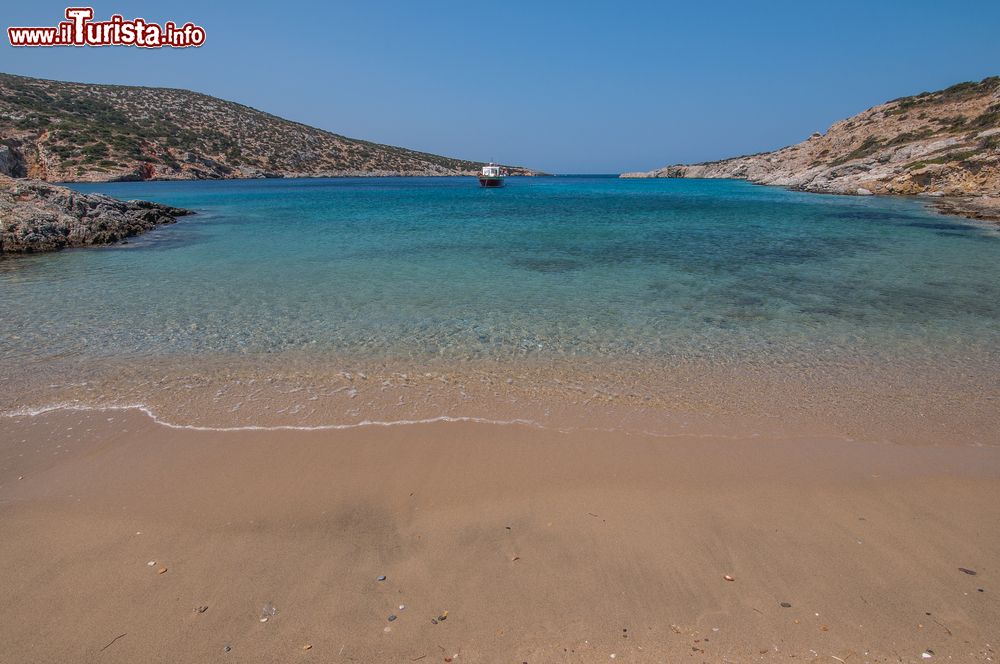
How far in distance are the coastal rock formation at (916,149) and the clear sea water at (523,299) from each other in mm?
23883

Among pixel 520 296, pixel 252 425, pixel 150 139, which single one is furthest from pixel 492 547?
pixel 150 139

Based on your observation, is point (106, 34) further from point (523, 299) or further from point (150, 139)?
point (150, 139)

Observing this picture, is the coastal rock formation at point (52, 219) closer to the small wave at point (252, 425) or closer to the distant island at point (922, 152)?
the small wave at point (252, 425)

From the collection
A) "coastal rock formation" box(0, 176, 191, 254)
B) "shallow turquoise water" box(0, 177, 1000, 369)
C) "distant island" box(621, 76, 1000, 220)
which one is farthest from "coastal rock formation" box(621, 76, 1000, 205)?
"coastal rock formation" box(0, 176, 191, 254)

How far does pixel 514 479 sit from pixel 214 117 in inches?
4751

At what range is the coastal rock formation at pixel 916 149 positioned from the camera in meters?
39.8

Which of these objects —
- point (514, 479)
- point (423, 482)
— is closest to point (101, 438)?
point (423, 482)

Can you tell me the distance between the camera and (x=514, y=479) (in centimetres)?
477

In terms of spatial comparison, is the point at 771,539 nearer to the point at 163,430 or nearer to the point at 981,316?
the point at 163,430

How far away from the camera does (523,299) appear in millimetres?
11477

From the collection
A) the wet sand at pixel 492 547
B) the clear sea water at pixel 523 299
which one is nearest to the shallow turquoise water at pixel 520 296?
the clear sea water at pixel 523 299

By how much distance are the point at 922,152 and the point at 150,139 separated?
101 meters

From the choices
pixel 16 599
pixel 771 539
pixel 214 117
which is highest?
pixel 214 117

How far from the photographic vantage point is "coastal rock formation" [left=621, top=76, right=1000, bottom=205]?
39.8 metres
